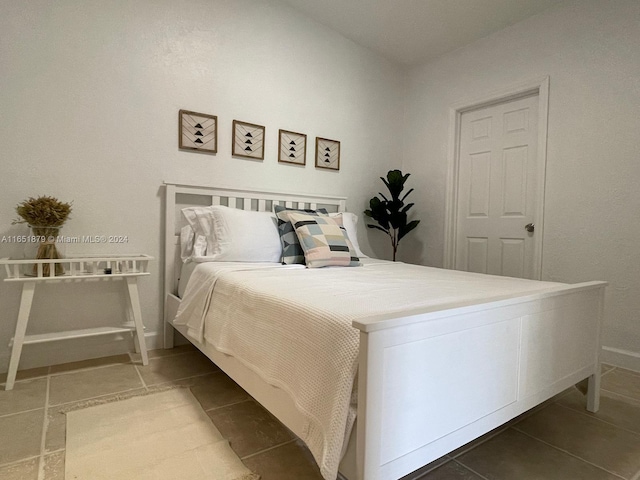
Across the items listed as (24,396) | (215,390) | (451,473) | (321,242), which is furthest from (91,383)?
(451,473)

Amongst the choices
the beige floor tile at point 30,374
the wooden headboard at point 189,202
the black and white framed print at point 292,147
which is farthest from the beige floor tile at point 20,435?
the black and white framed print at point 292,147

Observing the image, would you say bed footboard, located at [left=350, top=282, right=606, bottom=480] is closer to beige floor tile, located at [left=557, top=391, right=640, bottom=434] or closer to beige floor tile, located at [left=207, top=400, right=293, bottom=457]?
beige floor tile, located at [left=557, top=391, right=640, bottom=434]

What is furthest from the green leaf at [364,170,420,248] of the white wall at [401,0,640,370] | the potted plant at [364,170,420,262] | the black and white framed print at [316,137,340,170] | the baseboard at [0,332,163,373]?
the baseboard at [0,332,163,373]

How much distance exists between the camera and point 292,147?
296 centimetres

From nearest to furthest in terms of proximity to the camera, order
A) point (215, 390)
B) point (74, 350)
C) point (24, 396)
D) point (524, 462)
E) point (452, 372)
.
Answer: point (452, 372) → point (524, 462) → point (24, 396) → point (215, 390) → point (74, 350)

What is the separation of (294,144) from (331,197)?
548 mm

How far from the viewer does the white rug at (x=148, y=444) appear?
1.18m

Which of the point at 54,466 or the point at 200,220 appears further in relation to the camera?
the point at 200,220

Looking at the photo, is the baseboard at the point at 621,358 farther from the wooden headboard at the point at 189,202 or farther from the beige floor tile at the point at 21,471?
the beige floor tile at the point at 21,471

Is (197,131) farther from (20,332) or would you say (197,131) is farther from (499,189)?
(499,189)

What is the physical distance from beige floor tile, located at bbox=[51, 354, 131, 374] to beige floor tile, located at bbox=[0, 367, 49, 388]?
4cm

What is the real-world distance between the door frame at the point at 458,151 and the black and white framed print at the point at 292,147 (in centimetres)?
141

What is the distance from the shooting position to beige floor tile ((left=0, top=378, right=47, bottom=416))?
5.19 feet

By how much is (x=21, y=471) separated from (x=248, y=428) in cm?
75
